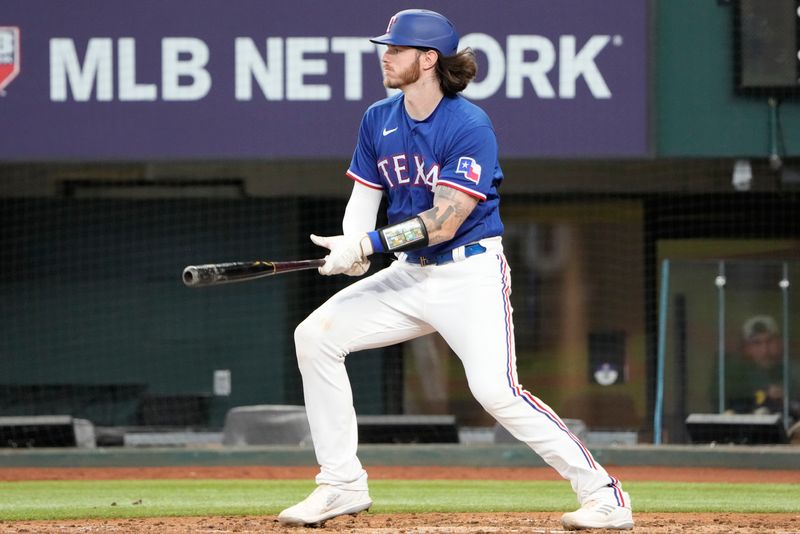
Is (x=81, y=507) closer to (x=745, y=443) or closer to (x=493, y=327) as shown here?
(x=493, y=327)

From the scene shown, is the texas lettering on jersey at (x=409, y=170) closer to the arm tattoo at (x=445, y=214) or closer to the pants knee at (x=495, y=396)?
the arm tattoo at (x=445, y=214)

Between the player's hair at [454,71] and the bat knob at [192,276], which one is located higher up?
the player's hair at [454,71]

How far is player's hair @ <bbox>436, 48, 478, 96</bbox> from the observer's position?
5383mm

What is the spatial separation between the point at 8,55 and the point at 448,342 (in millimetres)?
6948

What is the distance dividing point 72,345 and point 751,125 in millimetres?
7089

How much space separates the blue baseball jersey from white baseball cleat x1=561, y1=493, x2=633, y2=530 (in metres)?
1.16

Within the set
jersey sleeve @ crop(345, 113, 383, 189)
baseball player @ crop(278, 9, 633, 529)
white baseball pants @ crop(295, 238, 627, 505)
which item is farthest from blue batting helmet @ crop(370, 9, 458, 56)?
white baseball pants @ crop(295, 238, 627, 505)

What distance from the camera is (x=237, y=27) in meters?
11.1

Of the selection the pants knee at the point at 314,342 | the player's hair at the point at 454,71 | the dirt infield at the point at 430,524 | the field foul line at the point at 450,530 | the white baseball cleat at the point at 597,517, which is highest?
the player's hair at the point at 454,71

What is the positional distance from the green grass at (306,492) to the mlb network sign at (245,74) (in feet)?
10.3

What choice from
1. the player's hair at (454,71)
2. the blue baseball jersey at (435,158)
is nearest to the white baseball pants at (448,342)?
the blue baseball jersey at (435,158)

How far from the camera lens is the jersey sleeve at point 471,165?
519 centimetres

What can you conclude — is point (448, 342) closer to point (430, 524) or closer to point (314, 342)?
point (314, 342)

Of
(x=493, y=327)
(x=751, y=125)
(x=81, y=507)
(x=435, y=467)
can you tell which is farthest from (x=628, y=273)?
(x=493, y=327)
